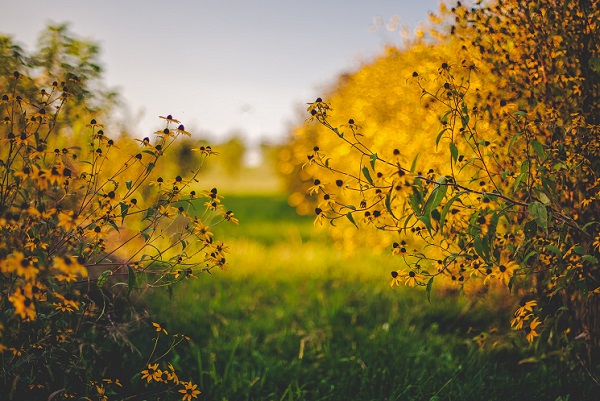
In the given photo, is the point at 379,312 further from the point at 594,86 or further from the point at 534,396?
the point at 594,86

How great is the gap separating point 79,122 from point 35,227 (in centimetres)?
214

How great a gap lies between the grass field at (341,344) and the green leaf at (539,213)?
136cm

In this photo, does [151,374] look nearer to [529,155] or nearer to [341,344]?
[341,344]

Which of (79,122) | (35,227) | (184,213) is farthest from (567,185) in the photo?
(79,122)

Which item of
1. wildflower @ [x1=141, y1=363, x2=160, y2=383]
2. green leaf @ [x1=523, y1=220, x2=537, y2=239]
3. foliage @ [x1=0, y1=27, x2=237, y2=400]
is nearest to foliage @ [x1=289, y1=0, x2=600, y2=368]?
green leaf @ [x1=523, y1=220, x2=537, y2=239]

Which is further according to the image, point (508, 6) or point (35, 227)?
point (508, 6)

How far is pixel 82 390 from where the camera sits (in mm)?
2490

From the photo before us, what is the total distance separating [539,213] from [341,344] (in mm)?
2260

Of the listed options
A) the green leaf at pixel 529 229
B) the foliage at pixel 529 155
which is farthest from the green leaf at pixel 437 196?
the green leaf at pixel 529 229

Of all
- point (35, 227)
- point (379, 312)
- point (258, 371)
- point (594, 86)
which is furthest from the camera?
point (379, 312)

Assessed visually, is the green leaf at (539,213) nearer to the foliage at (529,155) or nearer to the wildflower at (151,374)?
the foliage at (529,155)

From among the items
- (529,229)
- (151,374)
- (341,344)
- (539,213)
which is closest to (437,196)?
(539,213)

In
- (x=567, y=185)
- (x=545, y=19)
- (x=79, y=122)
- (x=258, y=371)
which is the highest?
(x=545, y=19)

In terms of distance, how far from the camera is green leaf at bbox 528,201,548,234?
184 cm
